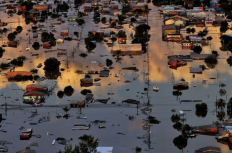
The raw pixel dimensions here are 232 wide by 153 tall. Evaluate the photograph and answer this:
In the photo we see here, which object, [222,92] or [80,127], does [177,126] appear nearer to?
[80,127]

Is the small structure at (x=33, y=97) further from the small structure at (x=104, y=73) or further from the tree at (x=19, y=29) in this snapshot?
the tree at (x=19, y=29)

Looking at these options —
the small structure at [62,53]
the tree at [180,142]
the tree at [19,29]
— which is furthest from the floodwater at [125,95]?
the tree at [19,29]

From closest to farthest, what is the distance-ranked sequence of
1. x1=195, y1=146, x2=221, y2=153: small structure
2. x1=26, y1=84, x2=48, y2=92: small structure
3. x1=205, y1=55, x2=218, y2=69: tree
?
x1=195, y1=146, x2=221, y2=153: small structure
x1=26, y1=84, x2=48, y2=92: small structure
x1=205, y1=55, x2=218, y2=69: tree

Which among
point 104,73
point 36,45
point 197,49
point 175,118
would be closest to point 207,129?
point 175,118

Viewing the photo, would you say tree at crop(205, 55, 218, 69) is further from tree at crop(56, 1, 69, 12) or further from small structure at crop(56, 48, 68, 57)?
tree at crop(56, 1, 69, 12)

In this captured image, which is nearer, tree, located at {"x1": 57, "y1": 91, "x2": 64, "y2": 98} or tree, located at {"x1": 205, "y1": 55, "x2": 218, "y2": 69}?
tree, located at {"x1": 57, "y1": 91, "x2": 64, "y2": 98}

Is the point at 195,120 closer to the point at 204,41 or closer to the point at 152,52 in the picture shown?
the point at 152,52

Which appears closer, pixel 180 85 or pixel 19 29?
pixel 180 85

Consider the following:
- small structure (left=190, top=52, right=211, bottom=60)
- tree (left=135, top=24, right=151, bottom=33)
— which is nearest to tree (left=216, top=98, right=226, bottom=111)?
small structure (left=190, top=52, right=211, bottom=60)
